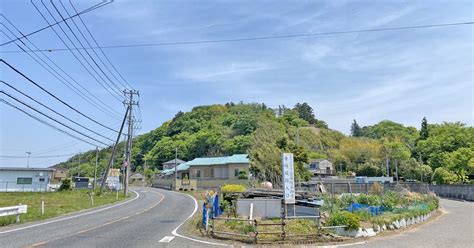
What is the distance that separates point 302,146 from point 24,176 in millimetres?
39973

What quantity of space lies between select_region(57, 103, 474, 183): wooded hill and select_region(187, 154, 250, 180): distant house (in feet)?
7.62

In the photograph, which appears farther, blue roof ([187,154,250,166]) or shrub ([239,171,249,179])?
blue roof ([187,154,250,166])

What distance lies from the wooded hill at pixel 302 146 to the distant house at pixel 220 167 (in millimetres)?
2323

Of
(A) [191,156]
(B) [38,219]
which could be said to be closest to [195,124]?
(A) [191,156]

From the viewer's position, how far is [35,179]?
5231 centimetres

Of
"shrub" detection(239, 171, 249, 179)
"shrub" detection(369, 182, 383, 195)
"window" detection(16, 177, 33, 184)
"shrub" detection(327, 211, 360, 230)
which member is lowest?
"shrub" detection(327, 211, 360, 230)

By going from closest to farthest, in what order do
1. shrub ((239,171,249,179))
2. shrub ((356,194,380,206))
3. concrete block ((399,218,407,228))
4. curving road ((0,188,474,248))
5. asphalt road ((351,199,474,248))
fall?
curving road ((0,188,474,248)) → asphalt road ((351,199,474,248)) → concrete block ((399,218,407,228)) → shrub ((356,194,380,206)) → shrub ((239,171,249,179))

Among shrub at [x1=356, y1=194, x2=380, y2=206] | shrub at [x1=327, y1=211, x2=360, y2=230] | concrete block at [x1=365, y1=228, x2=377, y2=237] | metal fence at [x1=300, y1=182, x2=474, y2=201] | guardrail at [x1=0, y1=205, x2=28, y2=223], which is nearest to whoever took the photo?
shrub at [x1=327, y1=211, x2=360, y2=230]

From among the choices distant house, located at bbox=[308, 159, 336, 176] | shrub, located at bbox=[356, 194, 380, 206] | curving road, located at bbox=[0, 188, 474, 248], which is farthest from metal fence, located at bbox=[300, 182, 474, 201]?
distant house, located at bbox=[308, 159, 336, 176]

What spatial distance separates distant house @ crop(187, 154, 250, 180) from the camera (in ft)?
173

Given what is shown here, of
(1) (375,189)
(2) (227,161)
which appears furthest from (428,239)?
(2) (227,161)

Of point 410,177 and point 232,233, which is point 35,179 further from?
point 410,177

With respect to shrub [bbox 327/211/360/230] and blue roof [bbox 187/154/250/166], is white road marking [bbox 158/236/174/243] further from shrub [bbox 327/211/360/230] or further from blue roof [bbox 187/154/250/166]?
blue roof [bbox 187/154/250/166]

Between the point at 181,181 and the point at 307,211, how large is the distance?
127 ft
